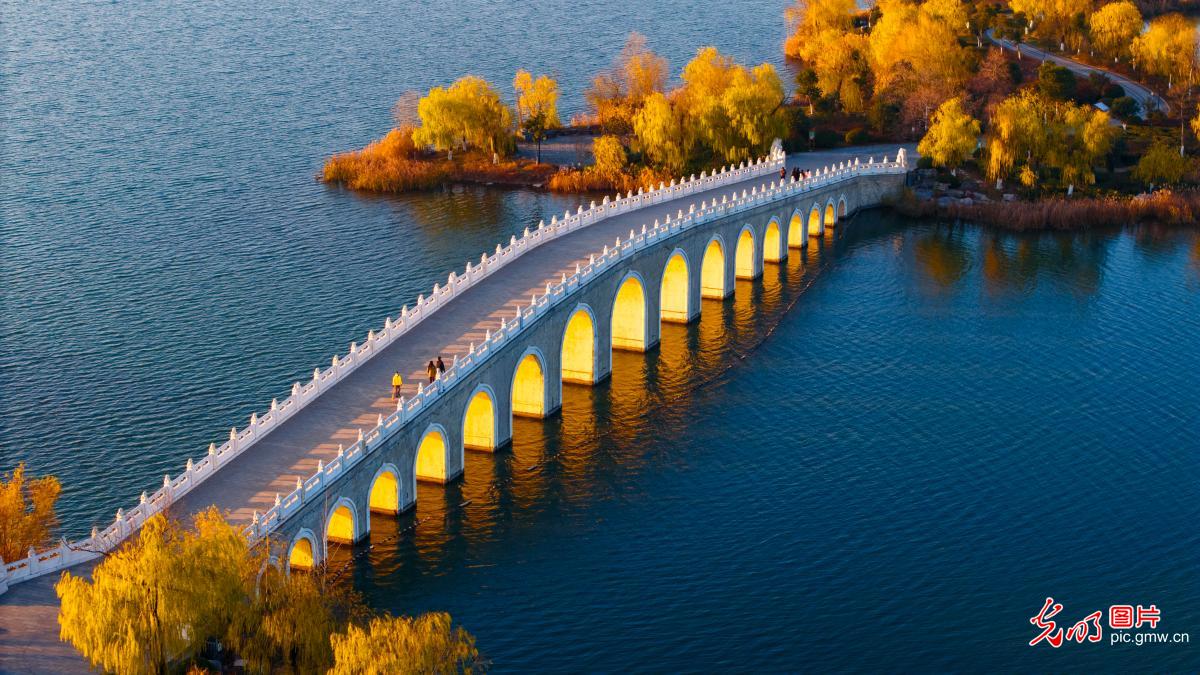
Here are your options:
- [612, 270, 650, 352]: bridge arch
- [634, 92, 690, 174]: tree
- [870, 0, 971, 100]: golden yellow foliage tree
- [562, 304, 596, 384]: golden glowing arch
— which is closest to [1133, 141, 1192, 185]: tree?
[870, 0, 971, 100]: golden yellow foliage tree

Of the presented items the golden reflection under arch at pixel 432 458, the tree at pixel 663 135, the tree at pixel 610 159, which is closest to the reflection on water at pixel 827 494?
the golden reflection under arch at pixel 432 458

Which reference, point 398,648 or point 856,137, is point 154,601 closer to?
point 398,648

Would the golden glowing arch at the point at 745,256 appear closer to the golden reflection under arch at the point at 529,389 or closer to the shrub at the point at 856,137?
the golden reflection under arch at the point at 529,389

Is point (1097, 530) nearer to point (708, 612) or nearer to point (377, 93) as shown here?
point (708, 612)

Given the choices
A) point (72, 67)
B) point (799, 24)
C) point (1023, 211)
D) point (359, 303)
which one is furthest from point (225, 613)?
point (799, 24)

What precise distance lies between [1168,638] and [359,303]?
49241 mm

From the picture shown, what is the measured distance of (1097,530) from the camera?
60875mm

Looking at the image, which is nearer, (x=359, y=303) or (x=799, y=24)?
(x=359, y=303)

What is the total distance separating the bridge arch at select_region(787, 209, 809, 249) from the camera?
10238cm

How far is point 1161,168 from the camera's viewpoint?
11331 centimetres

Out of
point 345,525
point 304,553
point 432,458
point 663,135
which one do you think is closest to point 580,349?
point 432,458

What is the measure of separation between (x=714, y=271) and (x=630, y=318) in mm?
11696

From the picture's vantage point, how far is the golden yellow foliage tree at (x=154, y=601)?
3978 cm

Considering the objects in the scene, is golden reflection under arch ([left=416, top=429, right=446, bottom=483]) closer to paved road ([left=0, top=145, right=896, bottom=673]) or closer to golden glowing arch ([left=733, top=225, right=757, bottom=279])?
paved road ([left=0, top=145, right=896, bottom=673])
